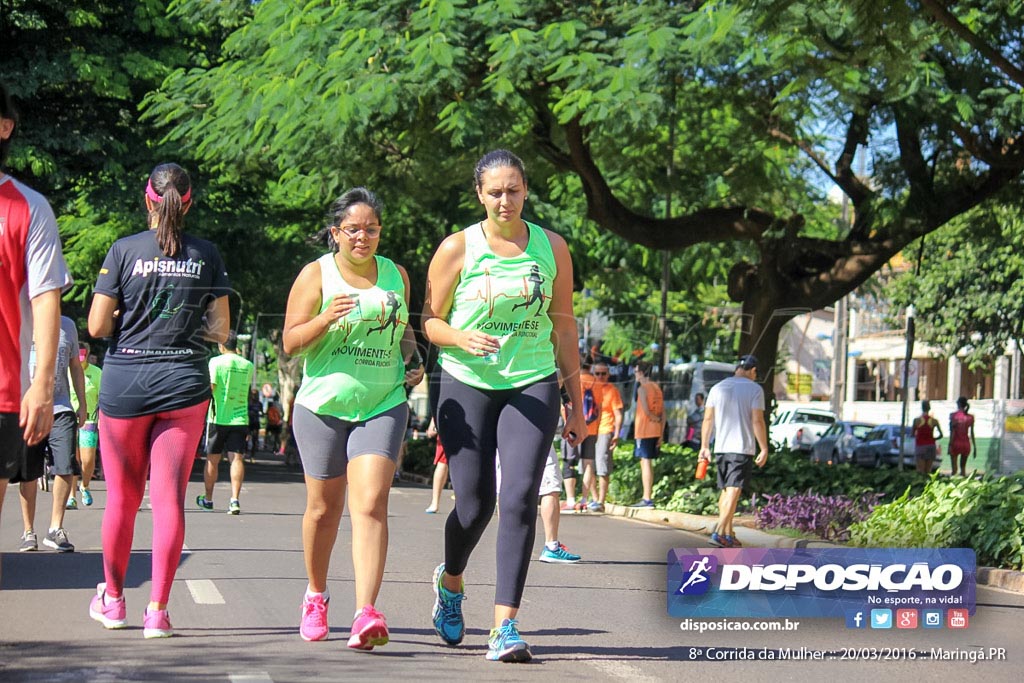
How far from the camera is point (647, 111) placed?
14.5 meters

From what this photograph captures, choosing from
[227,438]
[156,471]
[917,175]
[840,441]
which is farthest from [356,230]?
[840,441]

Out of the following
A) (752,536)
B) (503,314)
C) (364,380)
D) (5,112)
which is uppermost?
(5,112)

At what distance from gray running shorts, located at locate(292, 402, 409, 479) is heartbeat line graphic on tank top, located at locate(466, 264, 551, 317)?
564mm

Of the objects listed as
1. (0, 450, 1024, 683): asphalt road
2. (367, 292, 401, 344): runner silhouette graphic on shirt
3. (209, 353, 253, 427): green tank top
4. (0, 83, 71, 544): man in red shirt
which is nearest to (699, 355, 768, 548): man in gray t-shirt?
(0, 450, 1024, 683): asphalt road

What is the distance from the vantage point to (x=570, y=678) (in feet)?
18.0

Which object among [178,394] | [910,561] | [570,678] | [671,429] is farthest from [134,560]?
[671,429]

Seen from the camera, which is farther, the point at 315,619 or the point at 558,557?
the point at 558,557

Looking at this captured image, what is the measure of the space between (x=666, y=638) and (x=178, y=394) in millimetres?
2479

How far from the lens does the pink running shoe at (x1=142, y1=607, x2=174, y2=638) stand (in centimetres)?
605

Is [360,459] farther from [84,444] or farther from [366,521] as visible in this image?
[84,444]

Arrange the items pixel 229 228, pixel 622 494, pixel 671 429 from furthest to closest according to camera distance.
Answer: pixel 671 429
pixel 229 228
pixel 622 494

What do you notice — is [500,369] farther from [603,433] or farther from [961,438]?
[961,438]

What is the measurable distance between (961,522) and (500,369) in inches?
259

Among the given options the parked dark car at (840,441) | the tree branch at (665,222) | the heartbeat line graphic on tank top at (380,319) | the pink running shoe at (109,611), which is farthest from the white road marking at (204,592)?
the parked dark car at (840,441)
